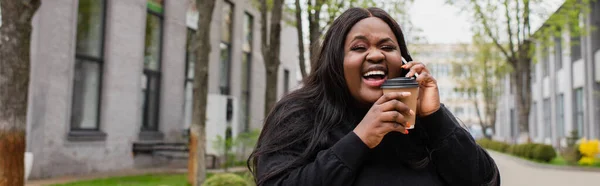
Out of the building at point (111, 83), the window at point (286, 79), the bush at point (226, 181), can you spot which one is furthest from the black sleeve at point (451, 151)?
the window at point (286, 79)

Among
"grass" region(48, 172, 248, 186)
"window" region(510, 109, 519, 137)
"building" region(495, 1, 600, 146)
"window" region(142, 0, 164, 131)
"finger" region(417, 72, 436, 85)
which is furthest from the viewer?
"window" region(510, 109, 519, 137)

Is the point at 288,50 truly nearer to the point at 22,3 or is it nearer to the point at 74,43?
the point at 74,43

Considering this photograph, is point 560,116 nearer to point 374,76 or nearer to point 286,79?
point 286,79

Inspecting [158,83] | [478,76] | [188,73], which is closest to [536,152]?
[188,73]

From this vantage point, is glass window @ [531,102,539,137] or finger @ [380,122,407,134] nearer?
finger @ [380,122,407,134]

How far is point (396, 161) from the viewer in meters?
1.78

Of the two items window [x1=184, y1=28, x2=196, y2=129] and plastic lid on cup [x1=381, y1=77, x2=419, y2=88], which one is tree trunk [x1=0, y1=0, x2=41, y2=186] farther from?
window [x1=184, y1=28, x2=196, y2=129]

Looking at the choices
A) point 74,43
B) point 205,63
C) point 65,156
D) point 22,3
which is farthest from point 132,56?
point 22,3

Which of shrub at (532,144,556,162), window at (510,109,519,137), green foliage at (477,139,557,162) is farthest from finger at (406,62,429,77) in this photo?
window at (510,109,519,137)

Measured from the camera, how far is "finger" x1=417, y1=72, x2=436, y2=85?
1.75m

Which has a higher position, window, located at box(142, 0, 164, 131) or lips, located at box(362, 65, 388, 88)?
window, located at box(142, 0, 164, 131)

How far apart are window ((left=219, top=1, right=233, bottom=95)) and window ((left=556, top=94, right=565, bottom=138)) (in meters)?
24.0

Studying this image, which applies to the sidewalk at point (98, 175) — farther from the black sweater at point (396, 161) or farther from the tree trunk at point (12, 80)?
the black sweater at point (396, 161)

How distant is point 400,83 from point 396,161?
0.29m
